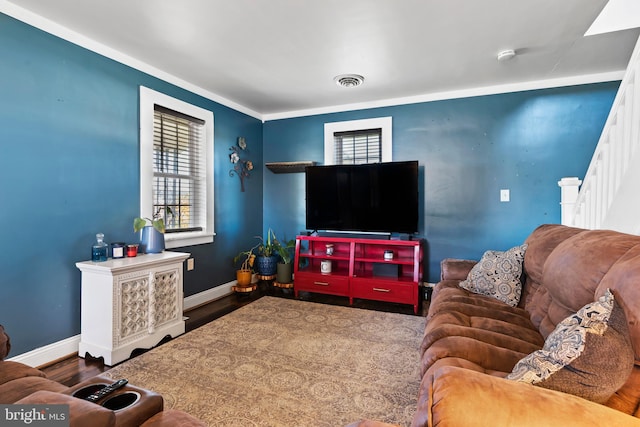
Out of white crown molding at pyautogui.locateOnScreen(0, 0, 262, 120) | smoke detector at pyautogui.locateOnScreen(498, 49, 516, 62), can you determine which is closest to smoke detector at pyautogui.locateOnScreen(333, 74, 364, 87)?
smoke detector at pyautogui.locateOnScreen(498, 49, 516, 62)

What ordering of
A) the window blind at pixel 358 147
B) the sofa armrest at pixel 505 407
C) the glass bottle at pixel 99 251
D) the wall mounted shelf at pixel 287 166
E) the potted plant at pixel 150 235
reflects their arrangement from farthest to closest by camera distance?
the wall mounted shelf at pixel 287 166
the window blind at pixel 358 147
the potted plant at pixel 150 235
the glass bottle at pixel 99 251
the sofa armrest at pixel 505 407

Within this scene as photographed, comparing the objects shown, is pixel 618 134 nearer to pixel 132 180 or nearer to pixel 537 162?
pixel 537 162

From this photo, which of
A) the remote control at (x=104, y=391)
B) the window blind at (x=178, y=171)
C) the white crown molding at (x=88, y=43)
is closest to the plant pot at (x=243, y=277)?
the window blind at (x=178, y=171)

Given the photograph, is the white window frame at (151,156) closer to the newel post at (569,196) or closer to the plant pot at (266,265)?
the plant pot at (266,265)

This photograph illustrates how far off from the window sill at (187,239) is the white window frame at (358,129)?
5.83ft

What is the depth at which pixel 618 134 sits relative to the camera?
6.82ft

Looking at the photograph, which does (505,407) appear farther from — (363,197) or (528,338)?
(363,197)

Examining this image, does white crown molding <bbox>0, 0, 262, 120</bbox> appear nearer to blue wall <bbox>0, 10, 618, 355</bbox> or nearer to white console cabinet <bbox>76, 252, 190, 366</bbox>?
blue wall <bbox>0, 10, 618, 355</bbox>

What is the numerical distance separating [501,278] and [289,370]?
1.54 m

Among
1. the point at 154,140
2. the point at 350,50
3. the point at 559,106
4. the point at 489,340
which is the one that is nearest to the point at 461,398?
the point at 489,340

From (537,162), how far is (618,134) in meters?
1.25

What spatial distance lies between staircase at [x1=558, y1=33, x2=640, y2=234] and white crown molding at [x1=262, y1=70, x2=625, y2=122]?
124 centimetres

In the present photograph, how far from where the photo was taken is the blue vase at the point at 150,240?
9.00 feet

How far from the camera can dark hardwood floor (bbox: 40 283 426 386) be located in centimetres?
208
